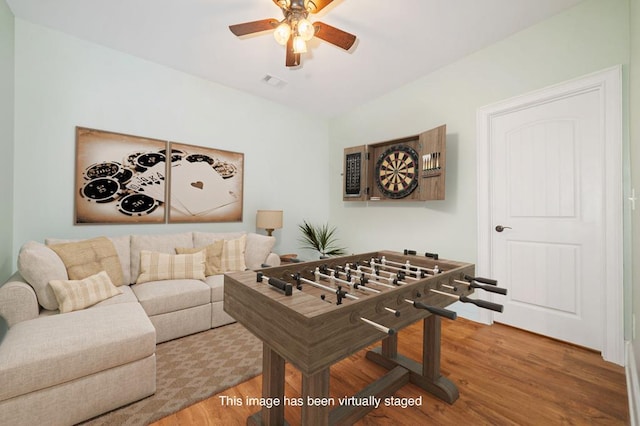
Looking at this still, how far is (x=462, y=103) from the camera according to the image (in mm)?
2984

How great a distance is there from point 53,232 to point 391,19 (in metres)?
3.80

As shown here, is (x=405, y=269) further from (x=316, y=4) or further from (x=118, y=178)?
(x=118, y=178)

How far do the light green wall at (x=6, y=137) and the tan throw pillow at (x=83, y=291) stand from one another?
81 centimetres

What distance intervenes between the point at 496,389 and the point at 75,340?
2.54 meters

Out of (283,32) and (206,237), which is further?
(206,237)

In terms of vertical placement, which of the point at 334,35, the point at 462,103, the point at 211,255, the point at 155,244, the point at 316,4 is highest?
the point at 316,4

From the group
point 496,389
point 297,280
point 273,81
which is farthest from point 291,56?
Answer: point 496,389

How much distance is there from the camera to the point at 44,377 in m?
1.28

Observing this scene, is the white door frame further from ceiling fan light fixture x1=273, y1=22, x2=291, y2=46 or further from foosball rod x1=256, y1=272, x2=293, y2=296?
foosball rod x1=256, y1=272, x2=293, y2=296

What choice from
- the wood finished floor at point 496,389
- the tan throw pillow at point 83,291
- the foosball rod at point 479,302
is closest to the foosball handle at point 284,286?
the foosball rod at point 479,302

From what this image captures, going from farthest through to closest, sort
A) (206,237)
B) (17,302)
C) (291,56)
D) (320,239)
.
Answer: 1. (320,239)
2. (206,237)
3. (291,56)
4. (17,302)

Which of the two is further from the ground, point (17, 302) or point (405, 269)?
point (405, 269)

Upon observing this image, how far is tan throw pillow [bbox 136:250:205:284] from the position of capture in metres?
2.58

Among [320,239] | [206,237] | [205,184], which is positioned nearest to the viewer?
[206,237]
